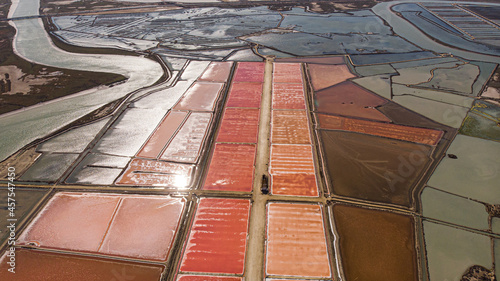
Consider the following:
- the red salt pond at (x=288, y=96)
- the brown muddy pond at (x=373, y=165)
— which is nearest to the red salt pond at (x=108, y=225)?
the brown muddy pond at (x=373, y=165)

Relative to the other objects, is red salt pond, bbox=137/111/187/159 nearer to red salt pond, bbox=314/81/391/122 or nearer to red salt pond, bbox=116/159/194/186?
red salt pond, bbox=116/159/194/186

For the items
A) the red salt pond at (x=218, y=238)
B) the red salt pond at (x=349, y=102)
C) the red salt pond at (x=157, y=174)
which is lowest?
the red salt pond at (x=218, y=238)

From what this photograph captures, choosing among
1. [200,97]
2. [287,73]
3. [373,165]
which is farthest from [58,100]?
[373,165]

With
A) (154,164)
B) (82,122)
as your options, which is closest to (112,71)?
(82,122)

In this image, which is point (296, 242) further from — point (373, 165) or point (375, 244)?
point (373, 165)

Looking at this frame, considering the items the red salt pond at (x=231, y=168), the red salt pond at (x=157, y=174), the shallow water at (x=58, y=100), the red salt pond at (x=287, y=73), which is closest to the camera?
the red salt pond at (x=231, y=168)

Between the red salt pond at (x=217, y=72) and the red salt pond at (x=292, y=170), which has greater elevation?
the red salt pond at (x=217, y=72)

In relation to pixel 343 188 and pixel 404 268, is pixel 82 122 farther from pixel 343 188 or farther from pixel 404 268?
pixel 404 268

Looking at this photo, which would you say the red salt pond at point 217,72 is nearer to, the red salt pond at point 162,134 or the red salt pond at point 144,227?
the red salt pond at point 162,134
